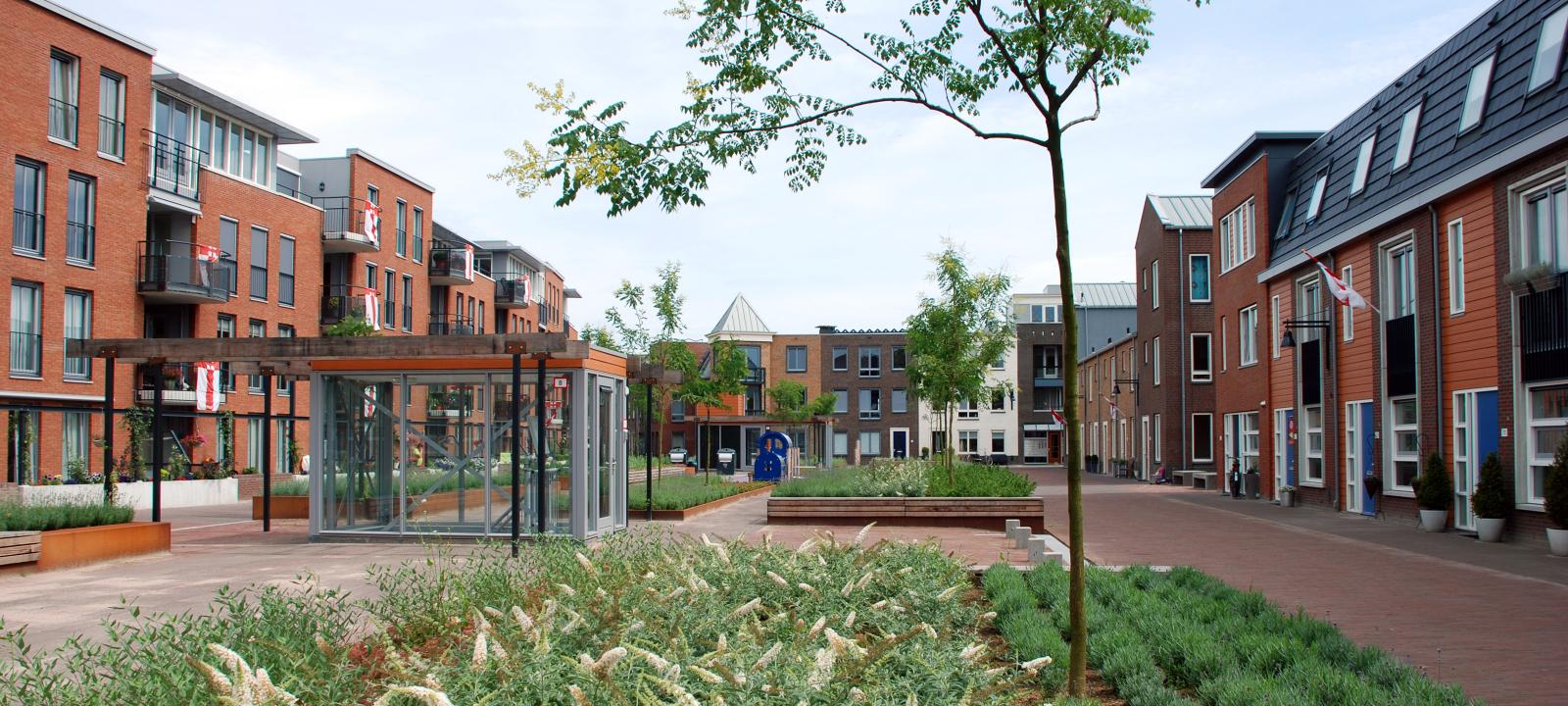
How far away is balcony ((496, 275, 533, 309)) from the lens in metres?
60.8

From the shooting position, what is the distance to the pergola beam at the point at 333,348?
1382cm

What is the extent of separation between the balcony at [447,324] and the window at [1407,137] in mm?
39837

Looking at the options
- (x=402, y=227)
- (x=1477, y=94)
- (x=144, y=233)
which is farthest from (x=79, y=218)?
(x=1477, y=94)

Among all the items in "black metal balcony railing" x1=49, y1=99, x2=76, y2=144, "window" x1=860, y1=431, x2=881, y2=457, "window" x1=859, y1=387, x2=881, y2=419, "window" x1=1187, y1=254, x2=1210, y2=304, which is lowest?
"window" x1=860, y1=431, x2=881, y2=457

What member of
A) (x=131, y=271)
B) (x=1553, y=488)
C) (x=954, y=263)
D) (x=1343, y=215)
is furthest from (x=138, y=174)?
(x=1553, y=488)

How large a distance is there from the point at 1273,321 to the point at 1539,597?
60.5 feet

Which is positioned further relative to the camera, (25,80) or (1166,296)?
(1166,296)

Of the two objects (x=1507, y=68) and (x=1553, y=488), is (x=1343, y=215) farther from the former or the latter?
(x=1553, y=488)

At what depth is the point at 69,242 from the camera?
28.3 metres

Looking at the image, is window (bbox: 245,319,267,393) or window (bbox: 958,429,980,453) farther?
window (bbox: 958,429,980,453)

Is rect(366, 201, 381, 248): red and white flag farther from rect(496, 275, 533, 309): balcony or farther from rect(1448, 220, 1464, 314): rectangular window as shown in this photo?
rect(1448, 220, 1464, 314): rectangular window

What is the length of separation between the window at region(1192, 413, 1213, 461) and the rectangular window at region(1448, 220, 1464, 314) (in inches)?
911

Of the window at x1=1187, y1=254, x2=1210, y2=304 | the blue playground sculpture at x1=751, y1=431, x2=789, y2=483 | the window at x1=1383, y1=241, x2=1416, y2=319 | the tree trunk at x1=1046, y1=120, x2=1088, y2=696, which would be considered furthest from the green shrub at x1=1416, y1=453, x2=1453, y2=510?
the window at x1=1187, y1=254, x2=1210, y2=304

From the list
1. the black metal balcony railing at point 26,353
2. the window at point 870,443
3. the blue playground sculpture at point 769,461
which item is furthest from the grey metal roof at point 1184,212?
the window at point 870,443
